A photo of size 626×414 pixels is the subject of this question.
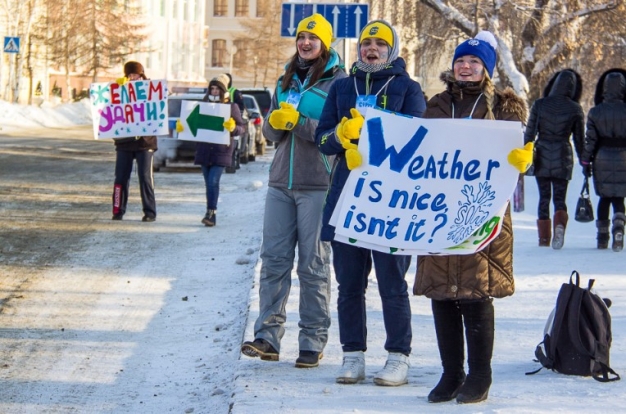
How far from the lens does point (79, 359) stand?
781cm

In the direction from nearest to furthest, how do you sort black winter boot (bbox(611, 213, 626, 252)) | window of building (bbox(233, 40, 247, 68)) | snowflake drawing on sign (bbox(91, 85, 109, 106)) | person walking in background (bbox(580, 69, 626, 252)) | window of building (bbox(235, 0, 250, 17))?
person walking in background (bbox(580, 69, 626, 252)), black winter boot (bbox(611, 213, 626, 252)), snowflake drawing on sign (bbox(91, 85, 109, 106)), window of building (bbox(233, 40, 247, 68)), window of building (bbox(235, 0, 250, 17))

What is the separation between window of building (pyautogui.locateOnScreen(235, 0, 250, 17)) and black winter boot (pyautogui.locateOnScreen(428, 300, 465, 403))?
9373 cm

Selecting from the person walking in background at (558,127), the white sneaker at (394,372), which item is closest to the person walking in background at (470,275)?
the white sneaker at (394,372)

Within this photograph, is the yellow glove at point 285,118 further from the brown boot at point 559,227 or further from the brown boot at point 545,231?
the brown boot at point 545,231

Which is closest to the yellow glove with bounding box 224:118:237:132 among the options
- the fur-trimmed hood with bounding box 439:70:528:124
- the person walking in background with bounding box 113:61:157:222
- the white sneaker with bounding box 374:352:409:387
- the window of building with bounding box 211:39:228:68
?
the person walking in background with bounding box 113:61:157:222

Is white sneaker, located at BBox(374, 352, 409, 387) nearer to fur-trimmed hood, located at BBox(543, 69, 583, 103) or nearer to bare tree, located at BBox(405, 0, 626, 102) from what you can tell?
fur-trimmed hood, located at BBox(543, 69, 583, 103)

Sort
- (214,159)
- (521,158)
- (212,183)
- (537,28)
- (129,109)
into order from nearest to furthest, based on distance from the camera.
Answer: (521,158)
(212,183)
(214,159)
(129,109)
(537,28)

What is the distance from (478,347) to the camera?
5.89 m

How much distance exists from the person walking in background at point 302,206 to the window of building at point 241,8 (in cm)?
9245

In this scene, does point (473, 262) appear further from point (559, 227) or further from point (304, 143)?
point (559, 227)

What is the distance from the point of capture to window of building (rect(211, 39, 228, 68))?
99188mm

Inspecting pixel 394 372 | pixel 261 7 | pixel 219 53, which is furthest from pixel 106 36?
pixel 394 372

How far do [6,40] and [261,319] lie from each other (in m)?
37.1

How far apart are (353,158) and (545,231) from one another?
7.40m
